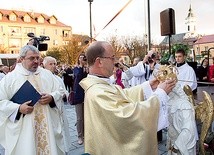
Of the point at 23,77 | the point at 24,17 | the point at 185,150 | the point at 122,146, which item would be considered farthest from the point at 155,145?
the point at 24,17

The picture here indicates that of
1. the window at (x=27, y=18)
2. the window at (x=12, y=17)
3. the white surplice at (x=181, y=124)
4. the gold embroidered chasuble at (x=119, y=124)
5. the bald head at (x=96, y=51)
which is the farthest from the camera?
the window at (x=27, y=18)

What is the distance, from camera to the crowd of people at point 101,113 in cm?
220

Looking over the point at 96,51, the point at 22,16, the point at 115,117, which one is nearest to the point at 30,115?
the point at 96,51

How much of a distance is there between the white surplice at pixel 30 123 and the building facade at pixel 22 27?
66.1 m

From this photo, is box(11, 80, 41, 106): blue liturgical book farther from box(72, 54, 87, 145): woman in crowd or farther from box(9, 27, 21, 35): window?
box(9, 27, 21, 35): window

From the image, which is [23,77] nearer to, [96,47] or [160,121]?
[96,47]

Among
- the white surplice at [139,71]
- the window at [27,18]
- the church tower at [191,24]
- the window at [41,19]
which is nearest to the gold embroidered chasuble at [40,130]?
the white surplice at [139,71]

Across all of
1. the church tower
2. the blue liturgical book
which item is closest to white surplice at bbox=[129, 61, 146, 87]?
the blue liturgical book

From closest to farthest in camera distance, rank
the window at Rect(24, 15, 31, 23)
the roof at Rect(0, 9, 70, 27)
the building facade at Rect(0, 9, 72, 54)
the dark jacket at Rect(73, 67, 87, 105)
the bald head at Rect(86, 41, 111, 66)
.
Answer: the bald head at Rect(86, 41, 111, 66) < the dark jacket at Rect(73, 67, 87, 105) < the building facade at Rect(0, 9, 72, 54) < the roof at Rect(0, 9, 70, 27) < the window at Rect(24, 15, 31, 23)

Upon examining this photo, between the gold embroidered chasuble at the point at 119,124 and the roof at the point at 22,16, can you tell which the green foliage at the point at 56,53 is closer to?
the roof at the point at 22,16

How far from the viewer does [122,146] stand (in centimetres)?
222

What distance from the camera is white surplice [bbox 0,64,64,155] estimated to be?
3534 mm

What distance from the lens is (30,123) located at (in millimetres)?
3582

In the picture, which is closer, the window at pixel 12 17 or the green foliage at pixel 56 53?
the green foliage at pixel 56 53
